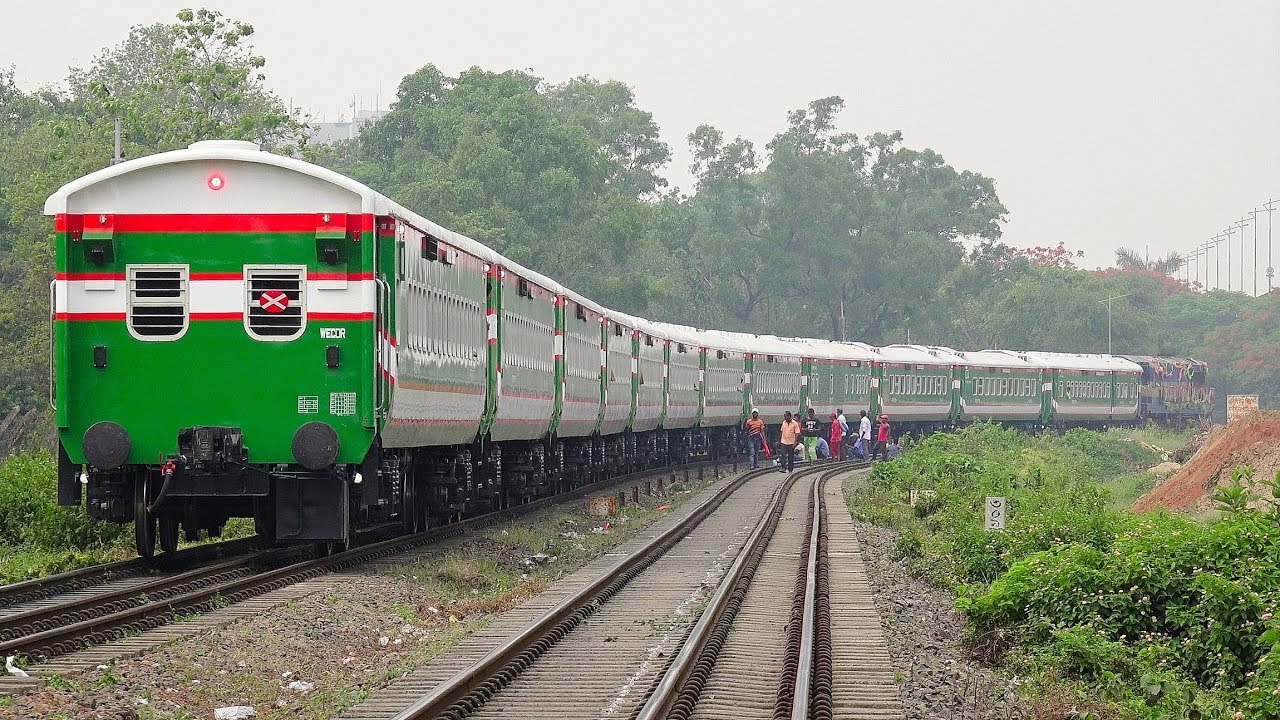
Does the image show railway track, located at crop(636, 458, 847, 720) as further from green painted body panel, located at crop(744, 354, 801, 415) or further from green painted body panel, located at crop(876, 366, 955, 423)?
green painted body panel, located at crop(876, 366, 955, 423)

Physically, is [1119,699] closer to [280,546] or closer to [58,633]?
[58,633]

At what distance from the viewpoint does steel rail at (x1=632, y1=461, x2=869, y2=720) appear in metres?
9.16

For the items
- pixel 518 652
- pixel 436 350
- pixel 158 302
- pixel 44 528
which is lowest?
pixel 518 652

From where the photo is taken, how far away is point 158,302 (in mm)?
14898

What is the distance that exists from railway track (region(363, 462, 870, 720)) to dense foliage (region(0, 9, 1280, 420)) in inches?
1605

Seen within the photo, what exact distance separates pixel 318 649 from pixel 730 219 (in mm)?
87319

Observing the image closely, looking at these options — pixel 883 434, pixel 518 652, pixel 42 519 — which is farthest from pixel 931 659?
pixel 883 434

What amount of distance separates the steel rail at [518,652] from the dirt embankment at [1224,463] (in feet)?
37.6

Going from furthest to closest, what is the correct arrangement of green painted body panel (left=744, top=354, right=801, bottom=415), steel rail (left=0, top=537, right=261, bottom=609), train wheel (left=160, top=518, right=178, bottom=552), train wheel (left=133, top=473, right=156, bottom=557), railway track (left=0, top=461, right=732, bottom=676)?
green painted body panel (left=744, top=354, right=801, bottom=415)
train wheel (left=160, top=518, right=178, bottom=552)
train wheel (left=133, top=473, right=156, bottom=557)
steel rail (left=0, top=537, right=261, bottom=609)
railway track (left=0, top=461, right=732, bottom=676)

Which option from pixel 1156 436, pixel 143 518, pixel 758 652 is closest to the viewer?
pixel 758 652

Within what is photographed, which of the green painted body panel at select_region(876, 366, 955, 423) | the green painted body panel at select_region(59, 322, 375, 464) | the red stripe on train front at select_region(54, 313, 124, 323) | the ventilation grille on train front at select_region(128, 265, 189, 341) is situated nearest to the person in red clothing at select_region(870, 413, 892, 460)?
the green painted body panel at select_region(876, 366, 955, 423)

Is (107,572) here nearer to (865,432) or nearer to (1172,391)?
(865,432)

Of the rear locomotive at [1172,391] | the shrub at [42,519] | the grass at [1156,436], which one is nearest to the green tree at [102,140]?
the shrub at [42,519]

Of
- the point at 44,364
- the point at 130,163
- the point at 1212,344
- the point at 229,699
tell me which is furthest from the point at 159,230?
the point at 1212,344
